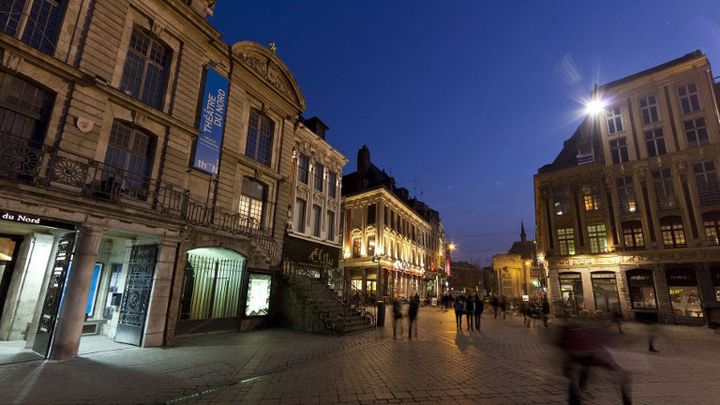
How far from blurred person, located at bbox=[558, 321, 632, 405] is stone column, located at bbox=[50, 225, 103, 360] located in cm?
1152

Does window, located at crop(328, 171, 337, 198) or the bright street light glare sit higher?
the bright street light glare

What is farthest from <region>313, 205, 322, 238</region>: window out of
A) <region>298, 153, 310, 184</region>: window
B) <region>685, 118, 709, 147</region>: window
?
<region>685, 118, 709, 147</region>: window

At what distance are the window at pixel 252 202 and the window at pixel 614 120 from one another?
2962cm

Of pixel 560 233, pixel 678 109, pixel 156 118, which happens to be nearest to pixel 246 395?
pixel 156 118

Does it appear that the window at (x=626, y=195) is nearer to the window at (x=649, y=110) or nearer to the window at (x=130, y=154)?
the window at (x=649, y=110)

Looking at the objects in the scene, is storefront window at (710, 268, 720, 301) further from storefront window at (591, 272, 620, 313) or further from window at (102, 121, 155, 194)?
window at (102, 121, 155, 194)

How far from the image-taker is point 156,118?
12.4 metres

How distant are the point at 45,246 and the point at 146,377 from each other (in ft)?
24.3

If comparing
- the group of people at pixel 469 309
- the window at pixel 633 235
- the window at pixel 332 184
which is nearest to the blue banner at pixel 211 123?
the window at pixel 332 184

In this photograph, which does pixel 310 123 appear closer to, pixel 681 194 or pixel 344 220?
pixel 344 220

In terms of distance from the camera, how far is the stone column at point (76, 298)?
8.34 meters

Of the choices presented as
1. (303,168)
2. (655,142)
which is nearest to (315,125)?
(303,168)

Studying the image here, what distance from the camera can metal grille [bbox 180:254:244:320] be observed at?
1309 centimetres

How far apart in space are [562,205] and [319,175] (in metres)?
22.2
